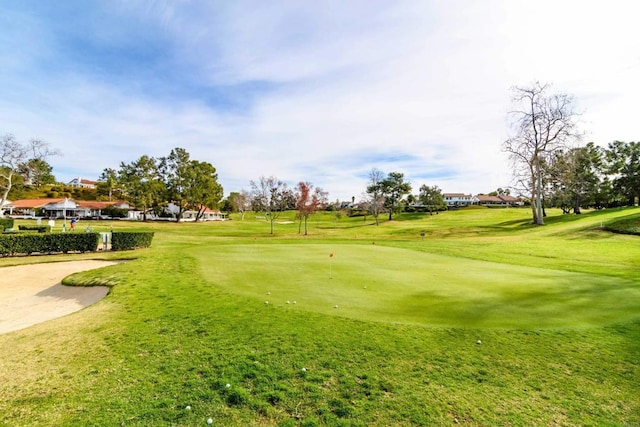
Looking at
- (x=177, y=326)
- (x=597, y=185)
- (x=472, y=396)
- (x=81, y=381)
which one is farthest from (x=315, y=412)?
(x=597, y=185)

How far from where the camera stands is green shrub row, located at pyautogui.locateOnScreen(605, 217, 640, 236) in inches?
1152

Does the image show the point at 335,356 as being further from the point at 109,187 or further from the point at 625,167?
the point at 109,187

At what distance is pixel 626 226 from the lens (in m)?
30.7

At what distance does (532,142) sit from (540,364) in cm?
4768

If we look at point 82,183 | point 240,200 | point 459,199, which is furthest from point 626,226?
point 82,183

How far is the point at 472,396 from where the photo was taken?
4941 mm

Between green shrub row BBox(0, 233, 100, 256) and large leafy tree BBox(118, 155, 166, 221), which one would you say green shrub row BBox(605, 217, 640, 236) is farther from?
large leafy tree BBox(118, 155, 166, 221)

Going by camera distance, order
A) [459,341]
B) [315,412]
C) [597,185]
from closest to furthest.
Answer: [315,412] → [459,341] → [597,185]

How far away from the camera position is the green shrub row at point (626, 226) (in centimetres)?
2927

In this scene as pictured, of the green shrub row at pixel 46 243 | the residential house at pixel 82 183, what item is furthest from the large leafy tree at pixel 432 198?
the residential house at pixel 82 183

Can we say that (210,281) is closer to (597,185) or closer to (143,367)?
(143,367)

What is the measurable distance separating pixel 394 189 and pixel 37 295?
78290 mm

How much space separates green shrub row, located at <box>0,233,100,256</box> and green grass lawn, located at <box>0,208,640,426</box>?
14.7 meters

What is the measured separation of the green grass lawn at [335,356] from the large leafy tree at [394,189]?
72.6 meters
